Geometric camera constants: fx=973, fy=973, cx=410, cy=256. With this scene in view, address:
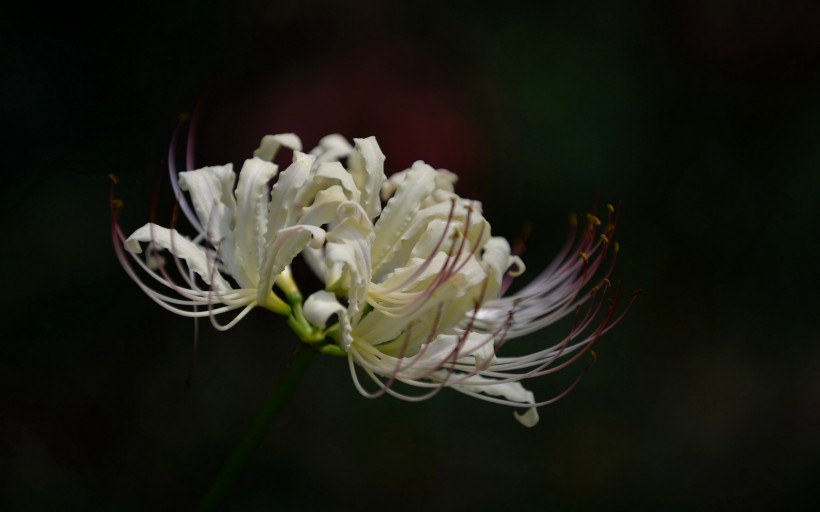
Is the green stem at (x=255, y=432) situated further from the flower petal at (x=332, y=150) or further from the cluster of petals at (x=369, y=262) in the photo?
the flower petal at (x=332, y=150)

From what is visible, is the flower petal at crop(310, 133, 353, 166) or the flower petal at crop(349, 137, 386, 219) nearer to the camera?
the flower petal at crop(349, 137, 386, 219)

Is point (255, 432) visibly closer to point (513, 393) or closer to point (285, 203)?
point (285, 203)

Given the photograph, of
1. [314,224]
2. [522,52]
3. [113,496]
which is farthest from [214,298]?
[522,52]

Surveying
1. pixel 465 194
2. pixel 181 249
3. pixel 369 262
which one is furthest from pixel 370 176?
pixel 465 194

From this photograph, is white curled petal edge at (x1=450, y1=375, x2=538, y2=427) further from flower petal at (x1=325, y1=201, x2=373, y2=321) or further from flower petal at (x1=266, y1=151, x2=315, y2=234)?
flower petal at (x1=266, y1=151, x2=315, y2=234)

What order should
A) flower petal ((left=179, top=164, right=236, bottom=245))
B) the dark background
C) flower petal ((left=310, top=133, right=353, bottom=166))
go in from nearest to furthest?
flower petal ((left=179, top=164, right=236, bottom=245))
flower petal ((left=310, top=133, right=353, bottom=166))
the dark background

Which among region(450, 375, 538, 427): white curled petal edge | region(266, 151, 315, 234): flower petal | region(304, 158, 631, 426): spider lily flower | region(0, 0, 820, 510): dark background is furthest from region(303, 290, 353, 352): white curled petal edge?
region(0, 0, 820, 510): dark background

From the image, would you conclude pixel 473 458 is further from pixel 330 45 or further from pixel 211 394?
pixel 330 45
